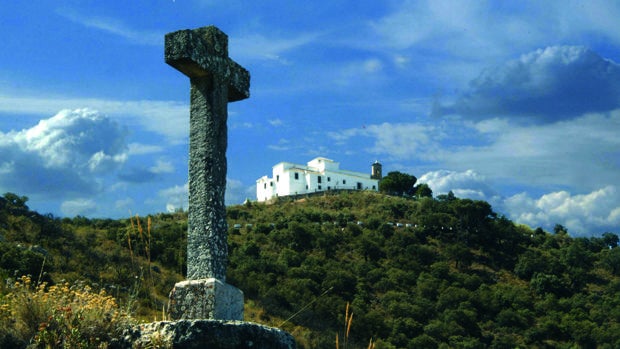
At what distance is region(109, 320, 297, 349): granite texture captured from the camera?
4.70 meters

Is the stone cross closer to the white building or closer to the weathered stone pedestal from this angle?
the weathered stone pedestal

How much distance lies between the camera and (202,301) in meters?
5.74

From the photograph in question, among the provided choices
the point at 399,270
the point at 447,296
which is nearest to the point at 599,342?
the point at 447,296

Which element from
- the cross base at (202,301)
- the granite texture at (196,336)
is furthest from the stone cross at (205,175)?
the granite texture at (196,336)

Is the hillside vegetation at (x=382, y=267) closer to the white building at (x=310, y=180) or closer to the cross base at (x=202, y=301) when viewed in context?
the white building at (x=310, y=180)

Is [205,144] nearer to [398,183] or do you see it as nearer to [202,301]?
[202,301]

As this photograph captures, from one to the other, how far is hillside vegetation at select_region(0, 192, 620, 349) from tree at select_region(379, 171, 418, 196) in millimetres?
15004

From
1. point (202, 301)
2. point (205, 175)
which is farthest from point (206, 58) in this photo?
point (202, 301)

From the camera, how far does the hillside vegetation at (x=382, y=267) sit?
1022 inches

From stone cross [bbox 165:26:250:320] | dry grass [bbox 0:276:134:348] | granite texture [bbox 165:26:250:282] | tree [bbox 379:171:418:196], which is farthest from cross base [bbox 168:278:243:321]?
tree [bbox 379:171:418:196]

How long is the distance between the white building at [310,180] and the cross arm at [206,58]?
75.8 m

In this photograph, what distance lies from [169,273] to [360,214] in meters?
44.2

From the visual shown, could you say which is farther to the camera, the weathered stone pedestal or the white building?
the white building

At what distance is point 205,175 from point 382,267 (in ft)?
155
